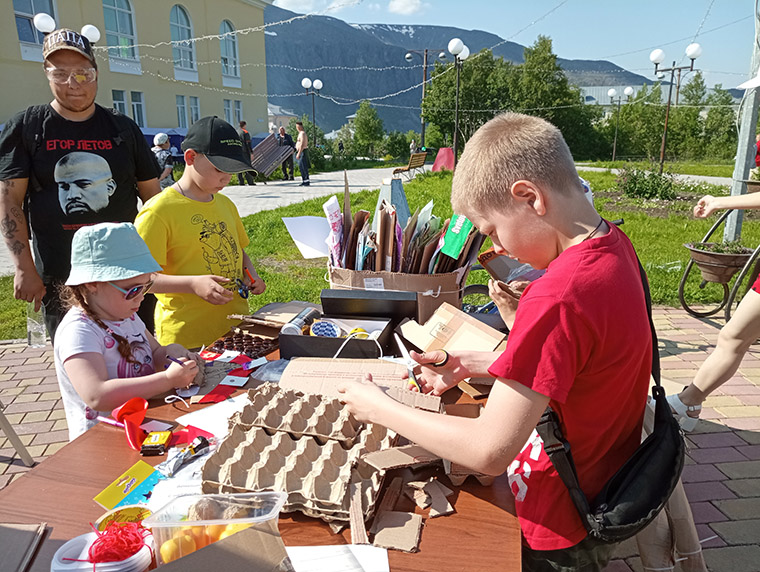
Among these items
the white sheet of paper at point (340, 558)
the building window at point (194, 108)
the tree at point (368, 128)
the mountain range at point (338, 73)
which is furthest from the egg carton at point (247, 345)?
the mountain range at point (338, 73)

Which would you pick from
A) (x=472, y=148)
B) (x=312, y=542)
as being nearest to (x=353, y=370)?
(x=312, y=542)

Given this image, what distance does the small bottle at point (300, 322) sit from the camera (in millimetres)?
1967

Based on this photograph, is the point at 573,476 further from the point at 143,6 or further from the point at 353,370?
the point at 143,6

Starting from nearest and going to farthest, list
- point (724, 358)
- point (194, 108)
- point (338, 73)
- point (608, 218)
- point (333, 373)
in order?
1. point (333, 373)
2. point (724, 358)
3. point (608, 218)
4. point (194, 108)
5. point (338, 73)

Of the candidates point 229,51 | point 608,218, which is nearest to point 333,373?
point 608,218

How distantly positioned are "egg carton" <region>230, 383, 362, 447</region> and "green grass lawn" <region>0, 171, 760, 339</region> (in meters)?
1.88

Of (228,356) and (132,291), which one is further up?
(132,291)

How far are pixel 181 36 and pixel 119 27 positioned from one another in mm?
3291

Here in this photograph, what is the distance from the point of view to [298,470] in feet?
3.96

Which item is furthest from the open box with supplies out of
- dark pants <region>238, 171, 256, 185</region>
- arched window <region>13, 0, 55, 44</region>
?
arched window <region>13, 0, 55, 44</region>

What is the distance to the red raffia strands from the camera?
0.98 meters

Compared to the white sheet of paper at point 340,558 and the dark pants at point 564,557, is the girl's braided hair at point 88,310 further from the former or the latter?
the dark pants at point 564,557

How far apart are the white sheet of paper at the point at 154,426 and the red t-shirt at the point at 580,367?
3.12 feet

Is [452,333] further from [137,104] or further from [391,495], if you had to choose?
[137,104]
